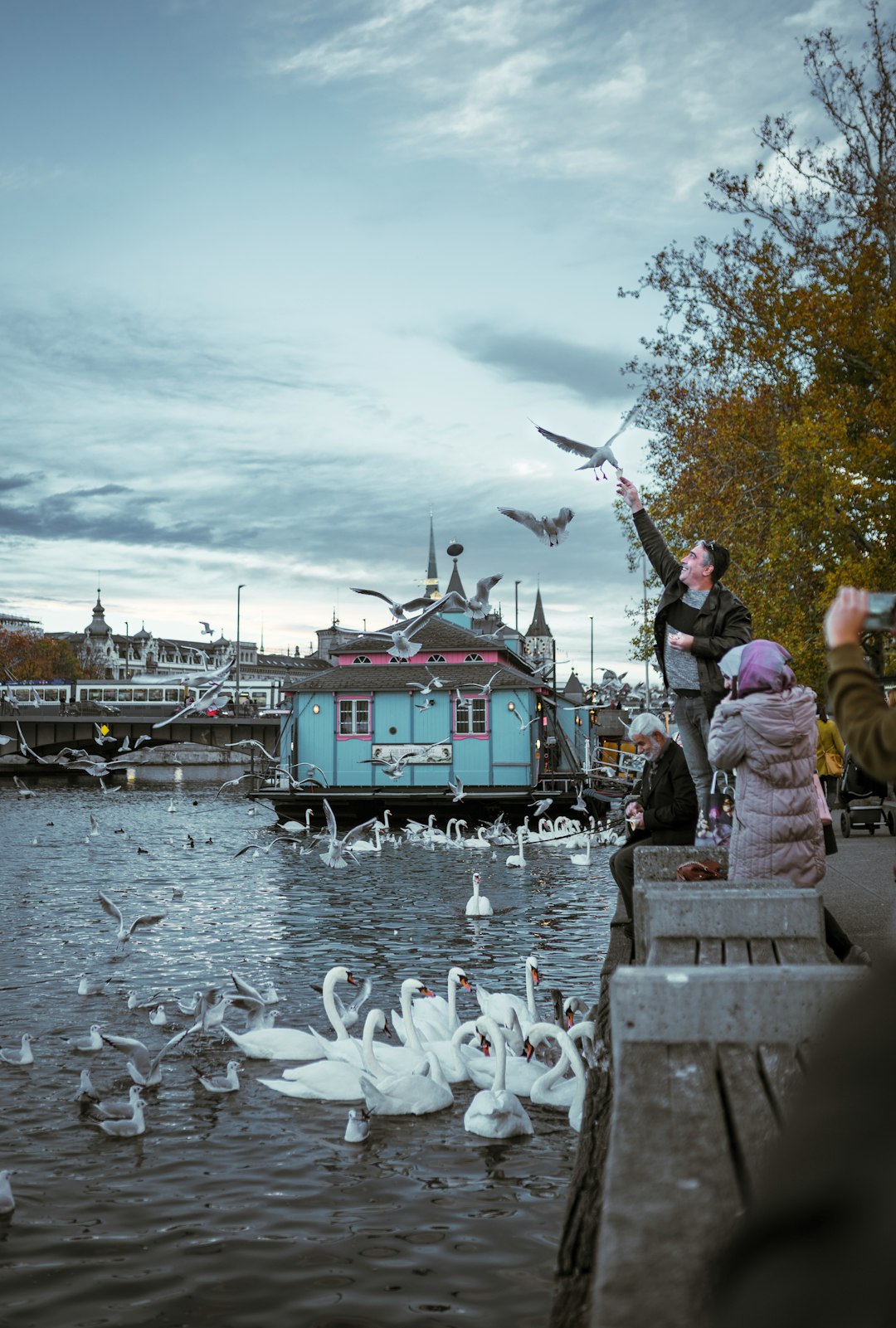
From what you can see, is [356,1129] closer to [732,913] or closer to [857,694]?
[732,913]

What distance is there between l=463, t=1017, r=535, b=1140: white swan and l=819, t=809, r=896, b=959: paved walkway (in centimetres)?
234

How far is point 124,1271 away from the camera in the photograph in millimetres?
5887

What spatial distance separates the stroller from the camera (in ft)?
53.6

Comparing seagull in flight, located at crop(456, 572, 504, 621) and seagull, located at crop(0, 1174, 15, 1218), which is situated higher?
seagull in flight, located at crop(456, 572, 504, 621)

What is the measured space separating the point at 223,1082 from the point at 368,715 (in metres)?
32.3

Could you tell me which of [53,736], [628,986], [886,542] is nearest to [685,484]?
[886,542]

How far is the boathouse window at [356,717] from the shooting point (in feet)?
135

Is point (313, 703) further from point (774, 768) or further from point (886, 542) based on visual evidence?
point (774, 768)

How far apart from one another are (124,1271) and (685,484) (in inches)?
937

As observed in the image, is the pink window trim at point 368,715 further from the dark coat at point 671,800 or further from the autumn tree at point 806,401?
the dark coat at point 671,800

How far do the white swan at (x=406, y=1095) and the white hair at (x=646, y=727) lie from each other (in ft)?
8.92

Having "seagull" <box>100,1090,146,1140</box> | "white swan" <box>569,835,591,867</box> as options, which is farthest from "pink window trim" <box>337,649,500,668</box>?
"seagull" <box>100,1090,146,1140</box>

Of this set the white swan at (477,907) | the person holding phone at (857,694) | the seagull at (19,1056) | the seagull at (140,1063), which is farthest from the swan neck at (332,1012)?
the white swan at (477,907)

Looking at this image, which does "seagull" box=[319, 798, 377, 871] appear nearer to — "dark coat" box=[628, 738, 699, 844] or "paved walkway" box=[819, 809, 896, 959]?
"paved walkway" box=[819, 809, 896, 959]
